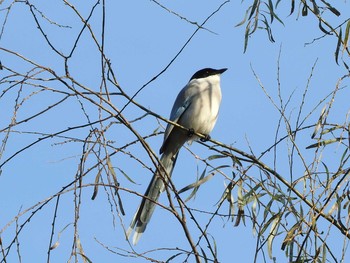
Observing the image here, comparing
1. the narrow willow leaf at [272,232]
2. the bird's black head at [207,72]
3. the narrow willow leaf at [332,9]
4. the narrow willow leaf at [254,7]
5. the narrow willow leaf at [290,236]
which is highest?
the bird's black head at [207,72]

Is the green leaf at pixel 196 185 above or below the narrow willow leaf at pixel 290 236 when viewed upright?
above

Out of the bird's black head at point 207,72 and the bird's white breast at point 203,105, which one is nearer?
the bird's white breast at point 203,105

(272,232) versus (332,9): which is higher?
(332,9)

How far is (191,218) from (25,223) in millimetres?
576

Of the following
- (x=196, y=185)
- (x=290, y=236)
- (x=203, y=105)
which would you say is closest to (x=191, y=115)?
(x=203, y=105)

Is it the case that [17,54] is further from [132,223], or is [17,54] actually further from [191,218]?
[132,223]

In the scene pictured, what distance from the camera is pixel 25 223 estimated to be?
2.64 meters

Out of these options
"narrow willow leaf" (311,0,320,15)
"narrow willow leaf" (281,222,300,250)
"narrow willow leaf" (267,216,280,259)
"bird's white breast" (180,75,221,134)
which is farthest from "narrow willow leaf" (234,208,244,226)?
"bird's white breast" (180,75,221,134)

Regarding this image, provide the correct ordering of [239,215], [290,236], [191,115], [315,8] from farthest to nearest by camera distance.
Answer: [191,115] → [315,8] → [239,215] → [290,236]

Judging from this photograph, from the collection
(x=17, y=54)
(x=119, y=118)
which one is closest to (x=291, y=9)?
(x=119, y=118)

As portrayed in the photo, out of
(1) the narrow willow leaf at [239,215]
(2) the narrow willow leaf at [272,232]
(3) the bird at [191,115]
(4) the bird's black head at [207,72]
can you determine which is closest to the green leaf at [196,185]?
(1) the narrow willow leaf at [239,215]

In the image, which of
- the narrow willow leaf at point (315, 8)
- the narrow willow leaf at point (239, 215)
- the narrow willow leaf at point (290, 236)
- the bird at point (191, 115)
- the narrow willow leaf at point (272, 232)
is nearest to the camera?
the narrow willow leaf at point (290, 236)

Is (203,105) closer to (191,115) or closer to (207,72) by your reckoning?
(191,115)

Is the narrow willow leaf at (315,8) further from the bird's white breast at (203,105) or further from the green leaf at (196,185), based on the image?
the bird's white breast at (203,105)
